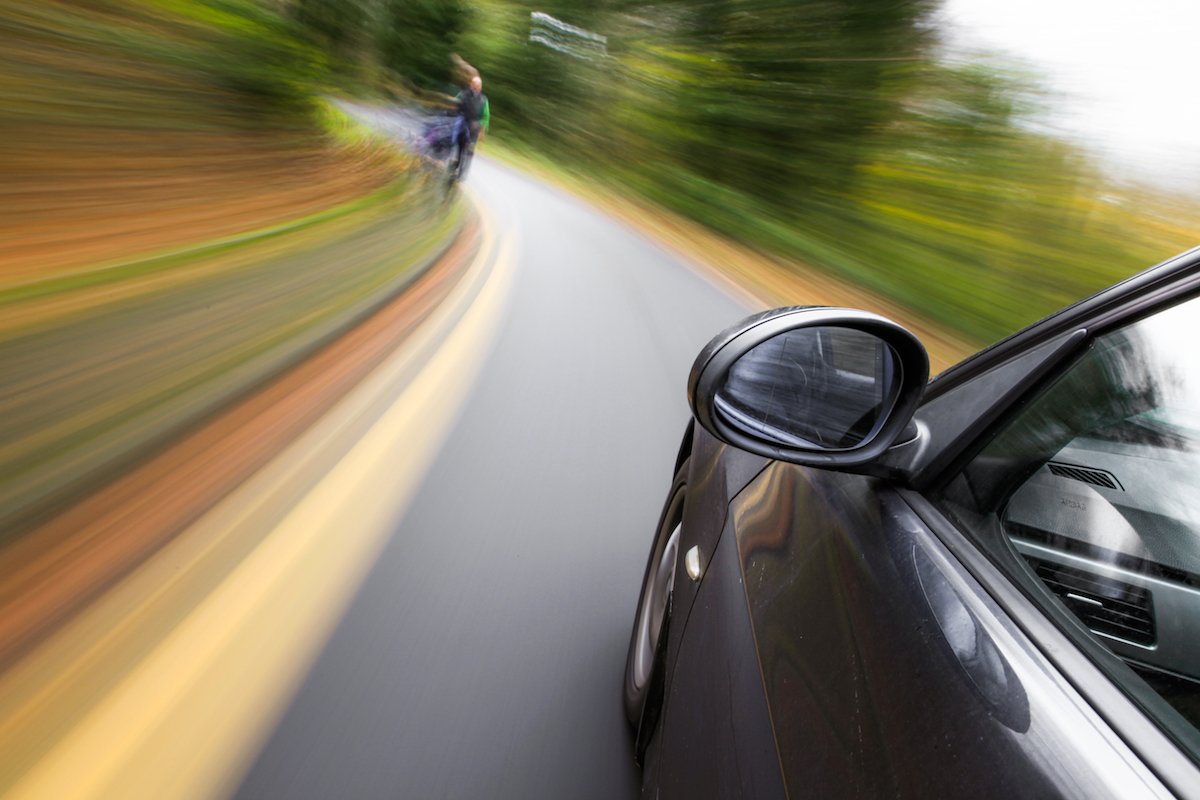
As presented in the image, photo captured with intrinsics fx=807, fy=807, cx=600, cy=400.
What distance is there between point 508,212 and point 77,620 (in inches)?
485

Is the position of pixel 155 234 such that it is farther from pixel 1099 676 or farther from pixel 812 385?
pixel 1099 676

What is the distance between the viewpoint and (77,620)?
2.55 m

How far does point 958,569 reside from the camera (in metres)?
1.20

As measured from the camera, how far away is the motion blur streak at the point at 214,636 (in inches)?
80.6

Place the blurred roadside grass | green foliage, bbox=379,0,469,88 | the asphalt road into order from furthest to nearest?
1. green foliage, bbox=379,0,469,88
2. the blurred roadside grass
3. the asphalt road

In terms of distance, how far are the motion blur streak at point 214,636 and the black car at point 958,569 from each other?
51.2 inches

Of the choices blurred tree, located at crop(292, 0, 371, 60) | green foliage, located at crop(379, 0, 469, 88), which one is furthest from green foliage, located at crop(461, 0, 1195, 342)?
blurred tree, located at crop(292, 0, 371, 60)

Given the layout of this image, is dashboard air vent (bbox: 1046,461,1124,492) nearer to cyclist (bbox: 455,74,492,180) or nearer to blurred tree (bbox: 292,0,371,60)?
blurred tree (bbox: 292,0,371,60)

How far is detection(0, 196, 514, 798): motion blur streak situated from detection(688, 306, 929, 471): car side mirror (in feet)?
5.27

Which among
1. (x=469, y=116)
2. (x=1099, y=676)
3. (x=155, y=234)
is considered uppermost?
(x=1099, y=676)

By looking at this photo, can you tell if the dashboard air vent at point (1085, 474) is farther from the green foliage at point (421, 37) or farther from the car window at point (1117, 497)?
the green foliage at point (421, 37)

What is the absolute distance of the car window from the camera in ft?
3.49

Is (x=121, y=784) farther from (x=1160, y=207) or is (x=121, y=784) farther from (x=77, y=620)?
(x=1160, y=207)

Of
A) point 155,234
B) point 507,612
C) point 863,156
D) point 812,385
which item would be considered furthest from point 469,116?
point 812,385
